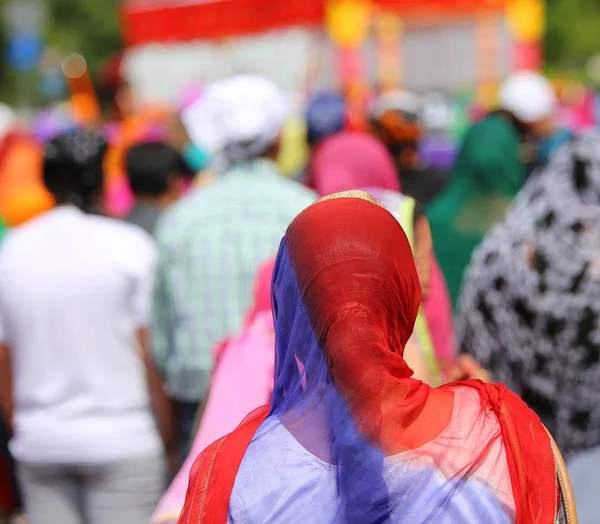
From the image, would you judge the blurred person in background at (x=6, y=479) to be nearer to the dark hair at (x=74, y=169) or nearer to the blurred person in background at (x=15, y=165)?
the dark hair at (x=74, y=169)

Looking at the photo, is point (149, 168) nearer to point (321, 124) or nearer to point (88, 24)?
point (321, 124)

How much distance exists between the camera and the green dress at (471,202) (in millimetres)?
4074

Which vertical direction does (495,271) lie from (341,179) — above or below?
below

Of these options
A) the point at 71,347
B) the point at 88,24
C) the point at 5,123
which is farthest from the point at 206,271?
the point at 88,24

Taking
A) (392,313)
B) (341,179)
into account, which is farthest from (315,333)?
(341,179)

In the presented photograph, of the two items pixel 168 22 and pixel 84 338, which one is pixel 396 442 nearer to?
pixel 84 338

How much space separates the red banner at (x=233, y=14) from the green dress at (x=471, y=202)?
951 cm

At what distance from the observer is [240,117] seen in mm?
3383

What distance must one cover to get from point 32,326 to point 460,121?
10.8 meters

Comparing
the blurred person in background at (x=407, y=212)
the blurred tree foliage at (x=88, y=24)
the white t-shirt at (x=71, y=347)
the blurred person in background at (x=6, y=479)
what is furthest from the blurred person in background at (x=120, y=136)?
the blurred tree foliage at (x=88, y=24)

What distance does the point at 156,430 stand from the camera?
9.80 feet

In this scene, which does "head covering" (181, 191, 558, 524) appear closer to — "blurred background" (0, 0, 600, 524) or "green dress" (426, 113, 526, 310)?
"blurred background" (0, 0, 600, 524)

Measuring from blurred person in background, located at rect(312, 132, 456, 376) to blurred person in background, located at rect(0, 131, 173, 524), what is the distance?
2.36 ft

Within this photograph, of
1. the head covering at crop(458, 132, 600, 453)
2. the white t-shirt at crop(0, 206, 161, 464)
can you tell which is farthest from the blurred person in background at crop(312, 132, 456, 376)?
the white t-shirt at crop(0, 206, 161, 464)
